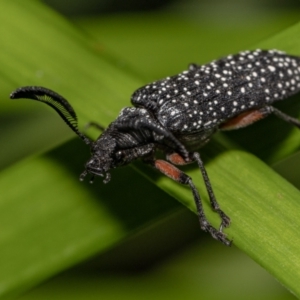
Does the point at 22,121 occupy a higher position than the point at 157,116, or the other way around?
the point at 157,116

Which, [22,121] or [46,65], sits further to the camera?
[22,121]

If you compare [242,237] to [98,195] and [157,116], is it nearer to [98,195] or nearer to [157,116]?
[98,195]

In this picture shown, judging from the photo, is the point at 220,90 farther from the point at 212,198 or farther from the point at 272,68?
the point at 212,198

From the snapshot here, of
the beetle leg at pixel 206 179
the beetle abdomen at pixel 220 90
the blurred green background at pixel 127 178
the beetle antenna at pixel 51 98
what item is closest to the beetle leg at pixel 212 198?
the beetle leg at pixel 206 179

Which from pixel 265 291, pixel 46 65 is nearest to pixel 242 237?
pixel 265 291

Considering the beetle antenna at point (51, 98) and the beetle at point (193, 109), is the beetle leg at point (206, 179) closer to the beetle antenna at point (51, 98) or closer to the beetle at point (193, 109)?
the beetle at point (193, 109)

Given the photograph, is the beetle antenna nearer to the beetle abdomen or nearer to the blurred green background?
the blurred green background

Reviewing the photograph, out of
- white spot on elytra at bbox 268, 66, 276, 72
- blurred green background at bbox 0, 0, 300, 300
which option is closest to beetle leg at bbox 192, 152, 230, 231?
blurred green background at bbox 0, 0, 300, 300
